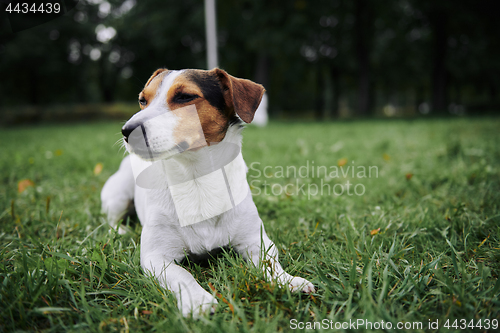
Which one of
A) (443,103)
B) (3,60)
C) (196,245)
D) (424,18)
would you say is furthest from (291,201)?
(3,60)

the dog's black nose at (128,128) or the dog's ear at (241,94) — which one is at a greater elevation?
the dog's ear at (241,94)

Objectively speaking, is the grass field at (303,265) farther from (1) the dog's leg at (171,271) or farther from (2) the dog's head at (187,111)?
(2) the dog's head at (187,111)

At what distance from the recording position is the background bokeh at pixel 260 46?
18.9 m

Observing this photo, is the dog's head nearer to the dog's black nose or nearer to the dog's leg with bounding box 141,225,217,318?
the dog's black nose

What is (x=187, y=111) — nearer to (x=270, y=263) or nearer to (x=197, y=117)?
(x=197, y=117)

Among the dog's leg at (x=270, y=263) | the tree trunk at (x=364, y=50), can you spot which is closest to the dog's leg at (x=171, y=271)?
the dog's leg at (x=270, y=263)

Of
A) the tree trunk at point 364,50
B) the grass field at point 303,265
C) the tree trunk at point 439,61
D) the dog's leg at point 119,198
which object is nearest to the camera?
the grass field at point 303,265

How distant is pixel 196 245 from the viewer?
77.7 inches

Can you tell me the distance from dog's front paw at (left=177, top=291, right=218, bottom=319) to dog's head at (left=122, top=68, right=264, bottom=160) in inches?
31.2

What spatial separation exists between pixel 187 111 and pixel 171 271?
3.15 ft

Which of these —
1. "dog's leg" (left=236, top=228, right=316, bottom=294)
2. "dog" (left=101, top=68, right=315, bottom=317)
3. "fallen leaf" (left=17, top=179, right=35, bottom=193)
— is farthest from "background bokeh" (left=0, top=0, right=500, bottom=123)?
"dog's leg" (left=236, top=228, right=316, bottom=294)

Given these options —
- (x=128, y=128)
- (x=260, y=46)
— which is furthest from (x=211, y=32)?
(x=128, y=128)

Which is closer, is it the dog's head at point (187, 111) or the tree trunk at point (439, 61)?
the dog's head at point (187, 111)

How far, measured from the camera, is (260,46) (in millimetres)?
18141
